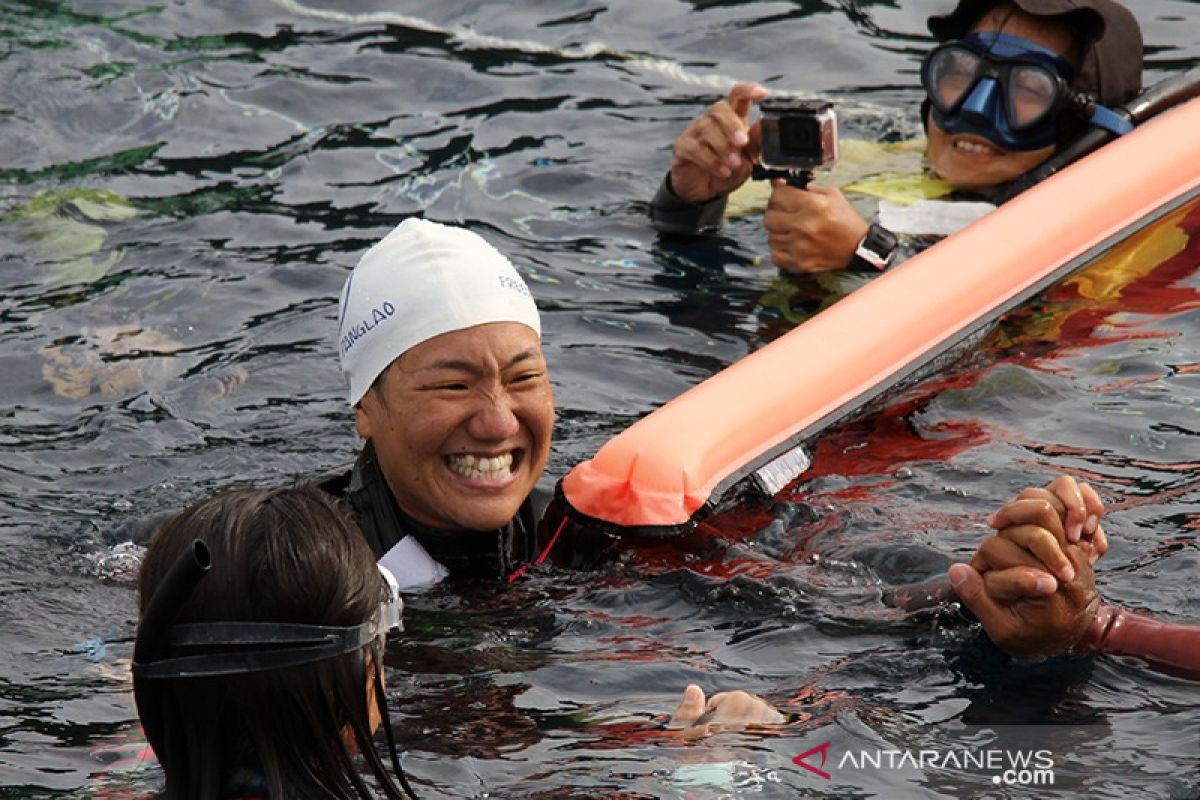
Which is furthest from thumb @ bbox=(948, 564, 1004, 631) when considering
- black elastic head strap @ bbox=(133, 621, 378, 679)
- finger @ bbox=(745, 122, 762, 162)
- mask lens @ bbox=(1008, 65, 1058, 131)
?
mask lens @ bbox=(1008, 65, 1058, 131)

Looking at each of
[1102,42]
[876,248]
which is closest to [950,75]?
[1102,42]

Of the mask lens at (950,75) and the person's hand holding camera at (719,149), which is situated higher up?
the mask lens at (950,75)

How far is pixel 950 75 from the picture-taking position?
24.5 ft

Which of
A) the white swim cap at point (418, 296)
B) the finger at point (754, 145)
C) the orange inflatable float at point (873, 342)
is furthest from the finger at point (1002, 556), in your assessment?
the finger at point (754, 145)

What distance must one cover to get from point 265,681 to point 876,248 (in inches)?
180

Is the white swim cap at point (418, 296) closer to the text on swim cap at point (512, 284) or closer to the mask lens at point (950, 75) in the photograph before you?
the text on swim cap at point (512, 284)

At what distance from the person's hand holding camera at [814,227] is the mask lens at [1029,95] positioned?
81 cm

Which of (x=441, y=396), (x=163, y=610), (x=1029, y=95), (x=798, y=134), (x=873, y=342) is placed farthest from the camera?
(x=1029, y=95)

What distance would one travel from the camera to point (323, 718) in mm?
2836

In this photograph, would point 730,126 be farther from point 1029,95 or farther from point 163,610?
point 163,610

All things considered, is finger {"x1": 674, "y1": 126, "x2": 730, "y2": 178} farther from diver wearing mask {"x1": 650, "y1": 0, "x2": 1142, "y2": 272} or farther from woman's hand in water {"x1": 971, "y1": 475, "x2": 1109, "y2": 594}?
woman's hand in water {"x1": 971, "y1": 475, "x2": 1109, "y2": 594}

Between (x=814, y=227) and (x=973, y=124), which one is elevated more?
(x=973, y=124)

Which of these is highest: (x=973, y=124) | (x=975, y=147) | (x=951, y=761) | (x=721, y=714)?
(x=973, y=124)

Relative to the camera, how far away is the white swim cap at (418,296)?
468 cm
